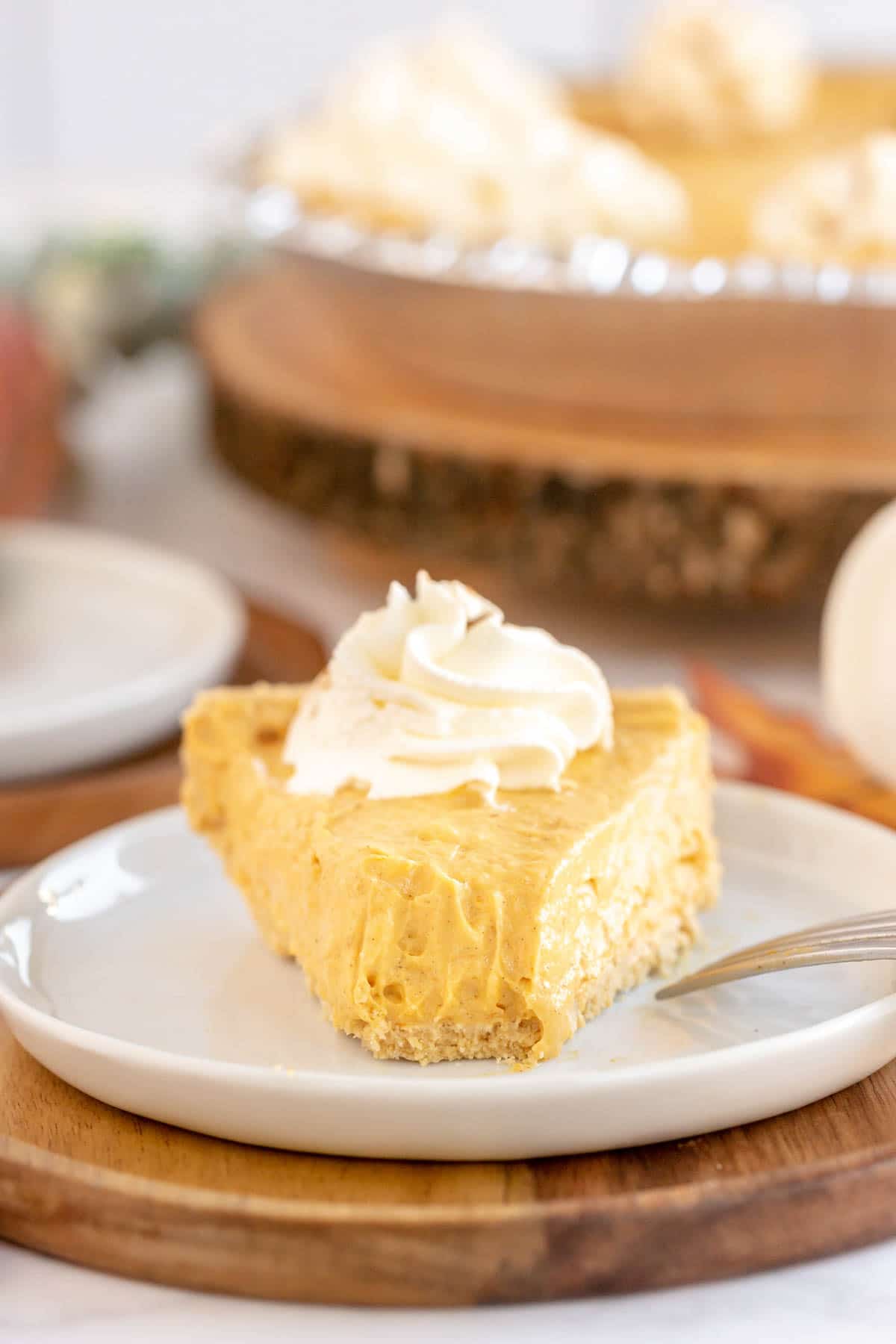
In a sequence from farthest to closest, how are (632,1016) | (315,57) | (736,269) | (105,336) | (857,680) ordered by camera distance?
(315,57), (105,336), (736,269), (857,680), (632,1016)

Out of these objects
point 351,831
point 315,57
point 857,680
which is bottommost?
point 315,57

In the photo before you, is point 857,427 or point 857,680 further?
point 857,427

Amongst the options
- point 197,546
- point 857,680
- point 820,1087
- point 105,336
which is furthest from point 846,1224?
point 105,336

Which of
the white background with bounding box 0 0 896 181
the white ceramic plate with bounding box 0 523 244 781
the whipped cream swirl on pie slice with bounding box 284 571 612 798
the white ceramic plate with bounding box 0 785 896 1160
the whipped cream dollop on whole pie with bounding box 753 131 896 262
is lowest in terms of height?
the white background with bounding box 0 0 896 181

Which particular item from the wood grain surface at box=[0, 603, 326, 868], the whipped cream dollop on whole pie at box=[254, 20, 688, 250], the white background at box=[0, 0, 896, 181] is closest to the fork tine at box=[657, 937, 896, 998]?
the wood grain surface at box=[0, 603, 326, 868]

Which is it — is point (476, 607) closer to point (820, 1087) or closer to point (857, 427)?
point (820, 1087)

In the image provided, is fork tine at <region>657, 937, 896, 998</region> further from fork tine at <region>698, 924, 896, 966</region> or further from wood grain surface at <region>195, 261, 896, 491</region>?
wood grain surface at <region>195, 261, 896, 491</region>
